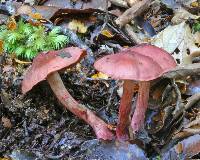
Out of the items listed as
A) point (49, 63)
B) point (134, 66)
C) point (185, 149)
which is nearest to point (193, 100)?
point (185, 149)

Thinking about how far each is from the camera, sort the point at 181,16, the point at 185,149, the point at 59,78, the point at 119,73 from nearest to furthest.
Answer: the point at 119,73 → the point at 185,149 → the point at 59,78 → the point at 181,16

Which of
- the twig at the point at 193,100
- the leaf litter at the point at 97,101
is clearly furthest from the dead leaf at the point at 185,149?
the twig at the point at 193,100

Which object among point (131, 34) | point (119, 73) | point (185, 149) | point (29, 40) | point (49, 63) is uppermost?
point (119, 73)

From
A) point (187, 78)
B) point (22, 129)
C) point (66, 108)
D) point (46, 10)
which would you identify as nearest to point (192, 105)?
point (187, 78)

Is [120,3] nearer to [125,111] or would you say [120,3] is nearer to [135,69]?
[125,111]

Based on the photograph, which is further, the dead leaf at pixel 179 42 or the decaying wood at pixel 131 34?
the decaying wood at pixel 131 34

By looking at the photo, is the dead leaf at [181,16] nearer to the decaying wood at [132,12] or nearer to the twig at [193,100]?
the decaying wood at [132,12]
